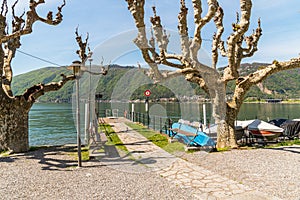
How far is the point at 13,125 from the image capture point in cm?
840

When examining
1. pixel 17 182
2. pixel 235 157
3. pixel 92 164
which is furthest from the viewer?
pixel 235 157

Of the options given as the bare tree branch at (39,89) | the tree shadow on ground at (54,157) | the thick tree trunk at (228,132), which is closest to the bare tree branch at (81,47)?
the bare tree branch at (39,89)

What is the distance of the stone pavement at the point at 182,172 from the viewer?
4417mm

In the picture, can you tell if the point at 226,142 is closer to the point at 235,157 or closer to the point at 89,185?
the point at 235,157

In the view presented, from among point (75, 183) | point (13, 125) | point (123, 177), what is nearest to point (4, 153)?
point (13, 125)

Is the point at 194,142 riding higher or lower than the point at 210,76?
lower

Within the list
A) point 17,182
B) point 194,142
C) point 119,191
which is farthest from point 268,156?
point 17,182

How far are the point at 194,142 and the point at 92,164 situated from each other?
13.0ft

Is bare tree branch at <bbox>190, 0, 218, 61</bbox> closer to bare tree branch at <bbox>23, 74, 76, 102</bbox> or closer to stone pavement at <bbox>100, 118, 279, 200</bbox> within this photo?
stone pavement at <bbox>100, 118, 279, 200</bbox>

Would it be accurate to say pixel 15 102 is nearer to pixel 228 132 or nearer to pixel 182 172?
pixel 182 172

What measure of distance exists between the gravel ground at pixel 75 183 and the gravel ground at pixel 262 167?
1.61 metres

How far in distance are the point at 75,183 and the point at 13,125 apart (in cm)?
460

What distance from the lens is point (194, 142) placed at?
29.4ft

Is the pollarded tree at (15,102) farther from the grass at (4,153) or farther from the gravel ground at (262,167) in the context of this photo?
the gravel ground at (262,167)
